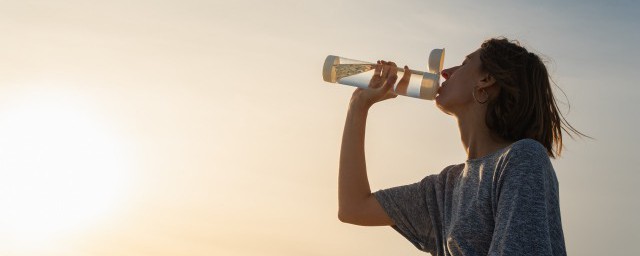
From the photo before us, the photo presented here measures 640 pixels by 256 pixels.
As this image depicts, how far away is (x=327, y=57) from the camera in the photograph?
458cm

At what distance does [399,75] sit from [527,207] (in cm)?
166

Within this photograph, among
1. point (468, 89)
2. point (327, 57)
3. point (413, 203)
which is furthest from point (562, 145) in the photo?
point (327, 57)

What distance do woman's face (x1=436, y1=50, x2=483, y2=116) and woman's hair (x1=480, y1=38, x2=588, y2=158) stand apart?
0.16 ft

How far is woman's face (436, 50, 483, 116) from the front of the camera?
146 inches

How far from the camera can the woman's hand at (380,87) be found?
4.04 meters

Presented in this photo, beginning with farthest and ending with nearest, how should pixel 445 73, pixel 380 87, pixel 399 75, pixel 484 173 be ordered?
pixel 399 75, pixel 380 87, pixel 445 73, pixel 484 173

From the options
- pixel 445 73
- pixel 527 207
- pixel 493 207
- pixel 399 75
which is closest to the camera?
pixel 527 207

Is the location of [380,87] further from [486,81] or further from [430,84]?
[486,81]

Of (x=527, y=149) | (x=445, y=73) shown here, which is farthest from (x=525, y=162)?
(x=445, y=73)

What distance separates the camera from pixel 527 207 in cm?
294

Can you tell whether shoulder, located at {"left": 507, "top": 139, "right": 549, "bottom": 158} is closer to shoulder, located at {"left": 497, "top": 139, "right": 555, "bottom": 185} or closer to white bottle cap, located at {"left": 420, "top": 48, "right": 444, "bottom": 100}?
shoulder, located at {"left": 497, "top": 139, "right": 555, "bottom": 185}

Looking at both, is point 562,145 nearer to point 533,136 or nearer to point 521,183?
point 533,136

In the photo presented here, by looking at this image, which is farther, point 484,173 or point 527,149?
point 484,173

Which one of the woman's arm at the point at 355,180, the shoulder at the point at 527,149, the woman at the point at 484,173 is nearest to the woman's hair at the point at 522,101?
the woman at the point at 484,173
